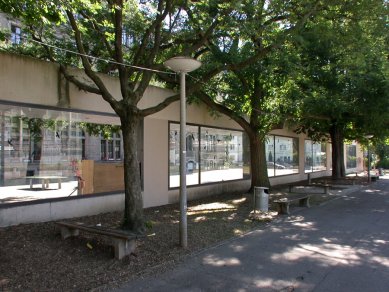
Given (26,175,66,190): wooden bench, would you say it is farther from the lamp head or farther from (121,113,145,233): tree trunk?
the lamp head

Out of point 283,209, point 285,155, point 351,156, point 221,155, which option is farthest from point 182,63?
point 351,156

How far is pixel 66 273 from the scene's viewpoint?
584cm

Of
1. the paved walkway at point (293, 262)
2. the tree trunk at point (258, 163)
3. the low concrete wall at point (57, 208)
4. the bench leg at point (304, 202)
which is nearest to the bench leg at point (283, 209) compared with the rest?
the paved walkway at point (293, 262)

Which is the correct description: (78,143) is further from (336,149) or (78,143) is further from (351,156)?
(351,156)

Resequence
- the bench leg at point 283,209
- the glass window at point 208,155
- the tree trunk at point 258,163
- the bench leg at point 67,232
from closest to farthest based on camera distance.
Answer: the bench leg at point 67,232 < the bench leg at point 283,209 < the glass window at point 208,155 < the tree trunk at point 258,163

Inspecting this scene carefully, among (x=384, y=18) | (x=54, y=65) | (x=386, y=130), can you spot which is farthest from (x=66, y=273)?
(x=386, y=130)

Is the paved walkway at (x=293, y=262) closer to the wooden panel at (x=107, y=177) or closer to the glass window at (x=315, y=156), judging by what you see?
the wooden panel at (x=107, y=177)

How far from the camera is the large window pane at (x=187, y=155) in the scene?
13.8m

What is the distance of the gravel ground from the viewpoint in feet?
18.2

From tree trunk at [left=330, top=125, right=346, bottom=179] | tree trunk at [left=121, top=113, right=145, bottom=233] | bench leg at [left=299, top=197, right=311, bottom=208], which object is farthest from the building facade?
tree trunk at [left=330, top=125, right=346, bottom=179]

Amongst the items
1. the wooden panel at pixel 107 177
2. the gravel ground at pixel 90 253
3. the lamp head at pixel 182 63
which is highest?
the lamp head at pixel 182 63

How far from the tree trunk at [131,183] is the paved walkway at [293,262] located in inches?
66.4

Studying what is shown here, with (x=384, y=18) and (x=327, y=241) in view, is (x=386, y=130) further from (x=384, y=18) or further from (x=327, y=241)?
(x=327, y=241)

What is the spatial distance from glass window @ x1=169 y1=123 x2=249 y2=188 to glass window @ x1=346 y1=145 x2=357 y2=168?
26576 mm
